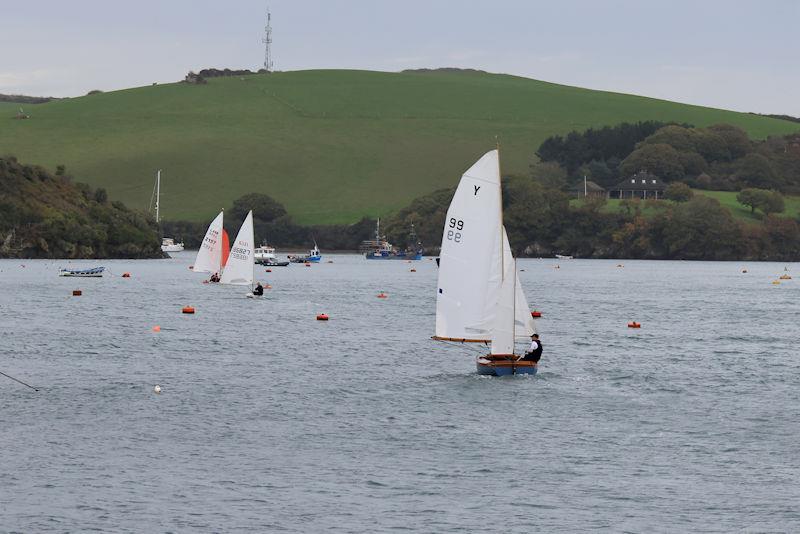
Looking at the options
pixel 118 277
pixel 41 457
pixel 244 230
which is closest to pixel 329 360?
pixel 41 457

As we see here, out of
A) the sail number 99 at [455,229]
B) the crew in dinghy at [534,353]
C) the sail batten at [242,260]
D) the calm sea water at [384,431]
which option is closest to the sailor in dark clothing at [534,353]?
the crew in dinghy at [534,353]

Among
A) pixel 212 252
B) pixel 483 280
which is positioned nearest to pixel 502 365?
pixel 483 280

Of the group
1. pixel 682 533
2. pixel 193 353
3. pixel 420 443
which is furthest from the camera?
pixel 193 353

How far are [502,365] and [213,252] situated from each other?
3481 inches

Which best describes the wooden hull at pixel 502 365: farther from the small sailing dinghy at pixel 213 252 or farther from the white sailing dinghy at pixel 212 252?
the small sailing dinghy at pixel 213 252

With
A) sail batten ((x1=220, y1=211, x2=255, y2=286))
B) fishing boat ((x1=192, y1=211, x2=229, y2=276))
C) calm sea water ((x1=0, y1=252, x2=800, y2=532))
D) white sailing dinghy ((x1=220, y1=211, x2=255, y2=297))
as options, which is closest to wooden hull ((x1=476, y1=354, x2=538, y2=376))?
calm sea water ((x1=0, y1=252, x2=800, y2=532))

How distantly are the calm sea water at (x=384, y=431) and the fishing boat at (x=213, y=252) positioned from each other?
46482mm

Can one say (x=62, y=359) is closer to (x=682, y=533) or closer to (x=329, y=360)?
(x=329, y=360)

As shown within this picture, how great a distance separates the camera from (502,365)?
5869 cm

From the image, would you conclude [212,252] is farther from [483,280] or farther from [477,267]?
[483,280]

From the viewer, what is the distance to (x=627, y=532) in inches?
1302

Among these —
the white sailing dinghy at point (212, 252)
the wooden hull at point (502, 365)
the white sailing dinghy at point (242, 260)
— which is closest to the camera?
the wooden hull at point (502, 365)

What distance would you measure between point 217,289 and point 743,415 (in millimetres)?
94732

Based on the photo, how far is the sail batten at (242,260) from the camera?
120656mm
